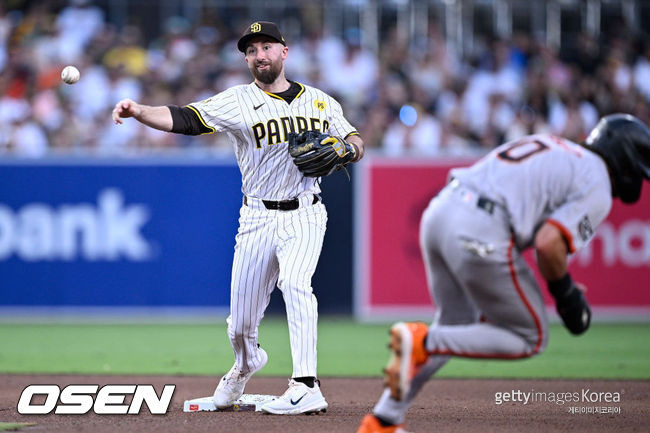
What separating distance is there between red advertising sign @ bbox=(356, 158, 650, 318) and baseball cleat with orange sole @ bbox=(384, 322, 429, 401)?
24.6 ft

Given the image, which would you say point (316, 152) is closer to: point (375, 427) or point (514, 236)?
point (514, 236)

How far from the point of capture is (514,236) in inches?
186

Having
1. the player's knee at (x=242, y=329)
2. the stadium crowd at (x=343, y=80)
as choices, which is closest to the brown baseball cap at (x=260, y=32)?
the player's knee at (x=242, y=329)

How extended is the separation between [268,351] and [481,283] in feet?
19.0

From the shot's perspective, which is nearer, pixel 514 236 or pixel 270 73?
pixel 514 236

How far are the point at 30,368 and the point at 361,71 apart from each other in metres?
8.20

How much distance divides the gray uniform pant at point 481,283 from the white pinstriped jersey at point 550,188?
7cm

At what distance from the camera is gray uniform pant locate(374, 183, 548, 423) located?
4.68 m

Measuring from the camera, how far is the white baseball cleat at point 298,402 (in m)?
6.24

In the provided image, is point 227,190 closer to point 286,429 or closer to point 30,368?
point 30,368

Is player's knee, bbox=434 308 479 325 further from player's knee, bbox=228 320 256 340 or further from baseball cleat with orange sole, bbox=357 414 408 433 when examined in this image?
player's knee, bbox=228 320 256 340

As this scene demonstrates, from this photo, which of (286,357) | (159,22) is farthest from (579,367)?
(159,22)

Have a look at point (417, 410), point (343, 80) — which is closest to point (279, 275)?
point (417, 410)

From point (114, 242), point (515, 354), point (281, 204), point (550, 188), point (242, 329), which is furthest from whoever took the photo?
point (114, 242)
